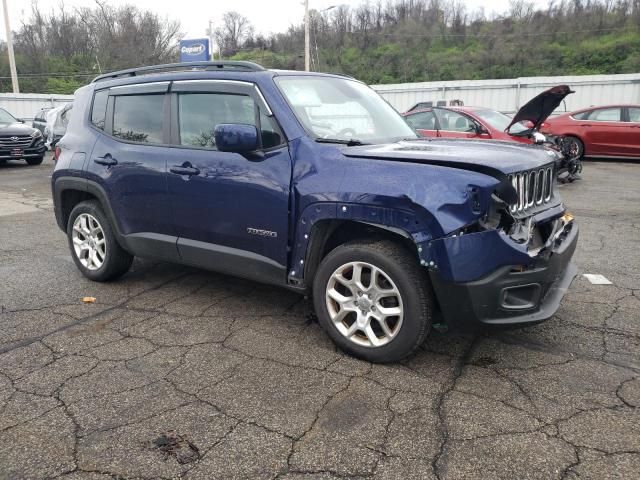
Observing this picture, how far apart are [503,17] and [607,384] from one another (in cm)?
6072

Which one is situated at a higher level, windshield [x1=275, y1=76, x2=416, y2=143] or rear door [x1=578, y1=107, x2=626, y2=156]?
windshield [x1=275, y1=76, x2=416, y2=143]

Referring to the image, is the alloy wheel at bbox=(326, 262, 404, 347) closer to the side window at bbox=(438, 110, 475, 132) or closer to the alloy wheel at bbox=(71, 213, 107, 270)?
the alloy wheel at bbox=(71, 213, 107, 270)

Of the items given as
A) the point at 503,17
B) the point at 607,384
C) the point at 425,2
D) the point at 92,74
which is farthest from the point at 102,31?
the point at 607,384

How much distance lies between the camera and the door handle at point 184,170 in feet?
12.8

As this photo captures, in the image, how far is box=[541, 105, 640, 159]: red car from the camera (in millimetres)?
13414

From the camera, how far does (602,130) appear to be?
44.7 ft

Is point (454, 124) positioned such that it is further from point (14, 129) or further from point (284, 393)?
point (14, 129)

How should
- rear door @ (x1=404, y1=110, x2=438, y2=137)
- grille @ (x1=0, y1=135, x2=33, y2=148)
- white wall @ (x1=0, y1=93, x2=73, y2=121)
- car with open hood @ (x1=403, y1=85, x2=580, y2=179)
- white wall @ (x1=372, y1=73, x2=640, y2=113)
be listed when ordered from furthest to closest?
white wall @ (x1=0, y1=93, x2=73, y2=121)
white wall @ (x1=372, y1=73, x2=640, y2=113)
grille @ (x1=0, y1=135, x2=33, y2=148)
rear door @ (x1=404, y1=110, x2=438, y2=137)
car with open hood @ (x1=403, y1=85, x2=580, y2=179)

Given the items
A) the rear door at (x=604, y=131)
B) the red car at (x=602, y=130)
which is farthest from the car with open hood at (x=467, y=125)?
the rear door at (x=604, y=131)

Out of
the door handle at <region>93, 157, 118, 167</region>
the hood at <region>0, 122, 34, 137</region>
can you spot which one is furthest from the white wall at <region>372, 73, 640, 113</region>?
the door handle at <region>93, 157, 118, 167</region>

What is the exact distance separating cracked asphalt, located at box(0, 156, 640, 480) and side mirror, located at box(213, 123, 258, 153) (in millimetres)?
1317

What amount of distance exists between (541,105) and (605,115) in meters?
7.52

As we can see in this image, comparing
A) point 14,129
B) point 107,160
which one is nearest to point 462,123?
point 107,160

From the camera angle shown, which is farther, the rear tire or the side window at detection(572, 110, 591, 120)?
the rear tire
